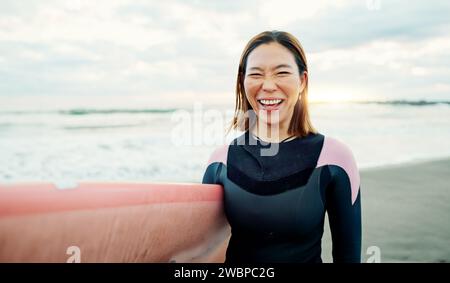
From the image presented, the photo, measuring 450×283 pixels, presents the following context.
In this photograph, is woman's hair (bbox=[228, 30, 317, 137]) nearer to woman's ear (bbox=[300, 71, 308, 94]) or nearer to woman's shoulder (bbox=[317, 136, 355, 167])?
woman's ear (bbox=[300, 71, 308, 94])

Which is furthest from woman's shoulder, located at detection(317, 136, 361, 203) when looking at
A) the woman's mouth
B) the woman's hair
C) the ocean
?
the ocean

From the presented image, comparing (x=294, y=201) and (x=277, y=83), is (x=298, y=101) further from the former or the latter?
(x=294, y=201)

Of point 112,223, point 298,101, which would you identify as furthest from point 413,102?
point 112,223

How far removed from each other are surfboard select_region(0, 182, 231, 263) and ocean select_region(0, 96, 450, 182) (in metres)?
1.20

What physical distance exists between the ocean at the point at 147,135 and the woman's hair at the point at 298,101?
4.62 ft

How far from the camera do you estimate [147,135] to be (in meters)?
7.45

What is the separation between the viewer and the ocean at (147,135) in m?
5.03

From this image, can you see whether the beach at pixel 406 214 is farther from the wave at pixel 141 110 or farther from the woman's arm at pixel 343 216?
the wave at pixel 141 110

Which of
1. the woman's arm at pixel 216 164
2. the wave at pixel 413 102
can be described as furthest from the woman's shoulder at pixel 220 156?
the wave at pixel 413 102

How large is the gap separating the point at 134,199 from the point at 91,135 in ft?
21.7

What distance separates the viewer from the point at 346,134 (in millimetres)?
7141

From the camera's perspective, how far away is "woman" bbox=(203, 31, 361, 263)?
→ 134 centimetres
